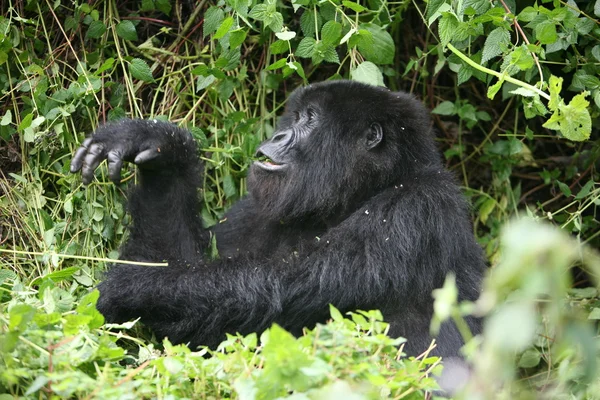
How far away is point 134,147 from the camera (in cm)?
422

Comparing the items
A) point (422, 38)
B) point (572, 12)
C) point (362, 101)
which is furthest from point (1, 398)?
point (422, 38)

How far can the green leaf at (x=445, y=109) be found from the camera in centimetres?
532

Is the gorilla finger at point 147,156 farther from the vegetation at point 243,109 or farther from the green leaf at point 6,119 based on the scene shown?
the green leaf at point 6,119

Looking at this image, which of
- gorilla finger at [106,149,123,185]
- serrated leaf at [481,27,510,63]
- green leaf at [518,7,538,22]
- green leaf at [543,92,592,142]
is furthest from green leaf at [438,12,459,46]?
gorilla finger at [106,149,123,185]

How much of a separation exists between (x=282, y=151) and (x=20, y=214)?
157cm

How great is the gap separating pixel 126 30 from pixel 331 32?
1.30 meters

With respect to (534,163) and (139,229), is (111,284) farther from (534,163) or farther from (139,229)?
(534,163)

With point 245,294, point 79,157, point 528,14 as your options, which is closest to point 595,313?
point 528,14

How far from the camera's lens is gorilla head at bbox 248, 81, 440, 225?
410 cm

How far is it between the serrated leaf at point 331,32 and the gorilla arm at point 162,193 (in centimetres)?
90

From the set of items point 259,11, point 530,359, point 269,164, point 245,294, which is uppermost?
point 259,11

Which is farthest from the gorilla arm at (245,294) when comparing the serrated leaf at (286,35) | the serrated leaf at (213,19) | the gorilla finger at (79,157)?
the serrated leaf at (213,19)

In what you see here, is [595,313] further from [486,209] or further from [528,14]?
[528,14]

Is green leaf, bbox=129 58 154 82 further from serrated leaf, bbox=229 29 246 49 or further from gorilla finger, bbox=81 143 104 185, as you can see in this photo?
gorilla finger, bbox=81 143 104 185
